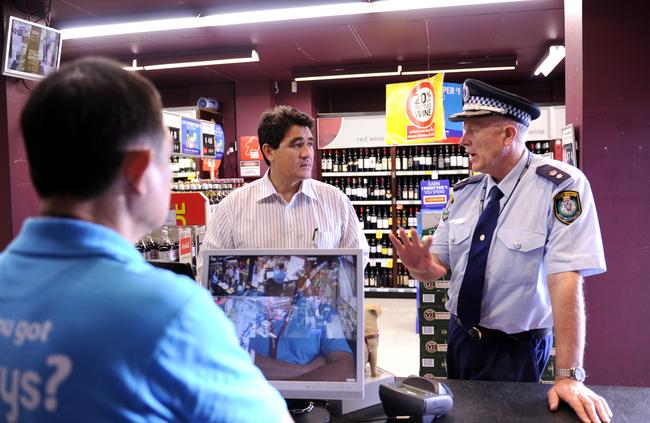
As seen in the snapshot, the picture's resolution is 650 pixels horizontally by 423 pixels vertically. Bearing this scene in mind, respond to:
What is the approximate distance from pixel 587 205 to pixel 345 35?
18.4ft

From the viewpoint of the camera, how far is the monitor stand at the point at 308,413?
4.83ft

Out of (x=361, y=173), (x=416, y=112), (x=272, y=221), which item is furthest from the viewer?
(x=361, y=173)

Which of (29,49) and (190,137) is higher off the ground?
(29,49)

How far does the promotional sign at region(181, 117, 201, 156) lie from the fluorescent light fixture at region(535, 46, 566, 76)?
4891mm

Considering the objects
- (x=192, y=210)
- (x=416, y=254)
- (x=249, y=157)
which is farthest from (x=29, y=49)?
(x=249, y=157)

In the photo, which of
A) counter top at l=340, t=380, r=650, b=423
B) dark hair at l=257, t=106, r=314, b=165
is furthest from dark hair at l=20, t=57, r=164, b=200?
dark hair at l=257, t=106, r=314, b=165

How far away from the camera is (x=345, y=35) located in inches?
274

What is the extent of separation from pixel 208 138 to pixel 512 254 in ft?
17.4

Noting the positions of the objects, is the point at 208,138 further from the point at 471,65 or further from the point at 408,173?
the point at 471,65

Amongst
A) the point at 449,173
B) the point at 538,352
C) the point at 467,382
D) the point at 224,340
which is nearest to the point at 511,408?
the point at 467,382

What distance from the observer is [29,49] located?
13.7ft

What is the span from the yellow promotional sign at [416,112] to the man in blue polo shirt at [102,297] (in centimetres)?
607

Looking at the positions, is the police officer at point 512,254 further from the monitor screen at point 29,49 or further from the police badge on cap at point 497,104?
the monitor screen at point 29,49

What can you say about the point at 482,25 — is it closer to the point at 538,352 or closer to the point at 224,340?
the point at 538,352
